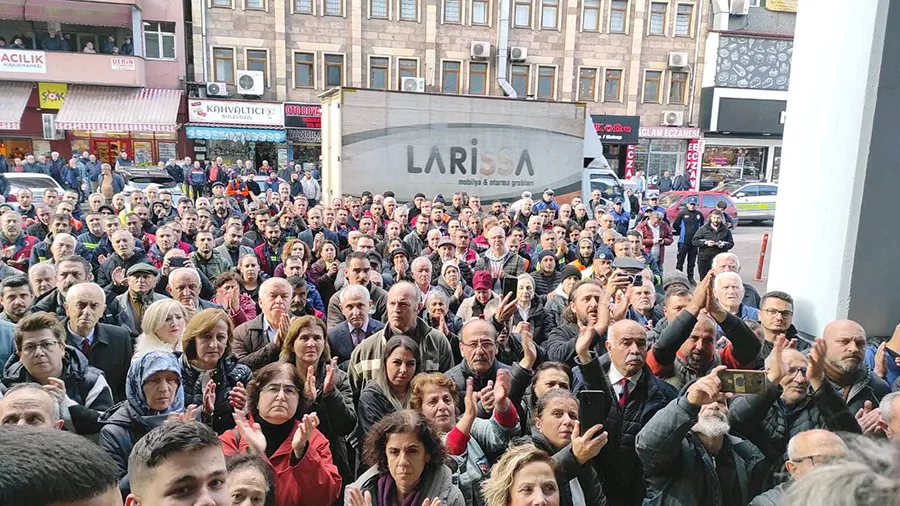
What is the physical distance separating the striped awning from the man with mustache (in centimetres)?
2369

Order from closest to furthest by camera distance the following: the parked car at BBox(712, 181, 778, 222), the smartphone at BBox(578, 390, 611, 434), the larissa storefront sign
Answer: the smartphone at BBox(578, 390, 611, 434), the parked car at BBox(712, 181, 778, 222), the larissa storefront sign

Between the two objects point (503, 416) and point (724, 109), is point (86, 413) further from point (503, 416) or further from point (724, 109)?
point (724, 109)

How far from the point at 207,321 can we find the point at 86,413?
780 millimetres

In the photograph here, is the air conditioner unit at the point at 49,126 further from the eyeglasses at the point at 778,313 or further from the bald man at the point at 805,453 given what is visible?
the bald man at the point at 805,453

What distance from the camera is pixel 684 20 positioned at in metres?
27.7

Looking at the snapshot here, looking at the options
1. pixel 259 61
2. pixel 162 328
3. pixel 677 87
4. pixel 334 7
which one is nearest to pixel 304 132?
pixel 259 61

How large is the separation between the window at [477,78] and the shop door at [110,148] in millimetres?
14718

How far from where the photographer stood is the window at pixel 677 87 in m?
28.1

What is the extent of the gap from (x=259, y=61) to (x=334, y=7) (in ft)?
12.8

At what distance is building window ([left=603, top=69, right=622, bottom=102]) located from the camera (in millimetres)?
27359

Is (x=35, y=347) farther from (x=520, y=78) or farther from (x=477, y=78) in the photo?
(x=520, y=78)

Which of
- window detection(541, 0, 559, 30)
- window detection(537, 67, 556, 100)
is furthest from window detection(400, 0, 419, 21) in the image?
window detection(537, 67, 556, 100)

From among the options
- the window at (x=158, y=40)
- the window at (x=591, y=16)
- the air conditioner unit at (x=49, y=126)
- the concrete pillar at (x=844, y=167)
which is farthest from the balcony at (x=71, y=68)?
the concrete pillar at (x=844, y=167)

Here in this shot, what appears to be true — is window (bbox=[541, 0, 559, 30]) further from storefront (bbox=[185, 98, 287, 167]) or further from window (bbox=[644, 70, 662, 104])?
storefront (bbox=[185, 98, 287, 167])
